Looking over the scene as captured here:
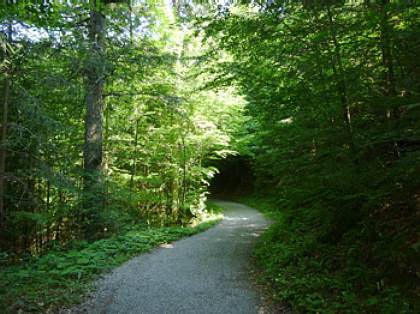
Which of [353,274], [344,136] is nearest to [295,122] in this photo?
[344,136]

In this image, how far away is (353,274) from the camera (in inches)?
142

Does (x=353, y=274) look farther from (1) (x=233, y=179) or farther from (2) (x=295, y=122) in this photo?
(1) (x=233, y=179)

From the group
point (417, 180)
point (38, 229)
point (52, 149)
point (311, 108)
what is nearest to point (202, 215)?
point (38, 229)

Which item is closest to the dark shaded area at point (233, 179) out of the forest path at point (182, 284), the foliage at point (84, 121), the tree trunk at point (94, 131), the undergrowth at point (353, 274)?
the foliage at point (84, 121)

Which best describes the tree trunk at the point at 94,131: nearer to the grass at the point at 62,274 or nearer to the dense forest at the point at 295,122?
the dense forest at the point at 295,122

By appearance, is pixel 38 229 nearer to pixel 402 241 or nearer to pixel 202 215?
pixel 202 215

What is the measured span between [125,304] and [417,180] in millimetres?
4440

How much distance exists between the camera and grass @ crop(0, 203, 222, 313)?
3.61 m

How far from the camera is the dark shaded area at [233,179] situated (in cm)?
2559

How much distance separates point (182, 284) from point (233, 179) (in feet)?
83.2

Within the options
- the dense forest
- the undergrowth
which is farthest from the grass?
the undergrowth

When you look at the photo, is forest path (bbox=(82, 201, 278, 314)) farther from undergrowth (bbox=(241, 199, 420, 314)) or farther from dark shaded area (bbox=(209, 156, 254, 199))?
dark shaded area (bbox=(209, 156, 254, 199))

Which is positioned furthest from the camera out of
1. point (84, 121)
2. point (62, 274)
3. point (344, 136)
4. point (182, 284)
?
point (84, 121)

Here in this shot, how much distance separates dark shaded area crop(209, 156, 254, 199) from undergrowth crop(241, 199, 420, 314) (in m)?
19.4
